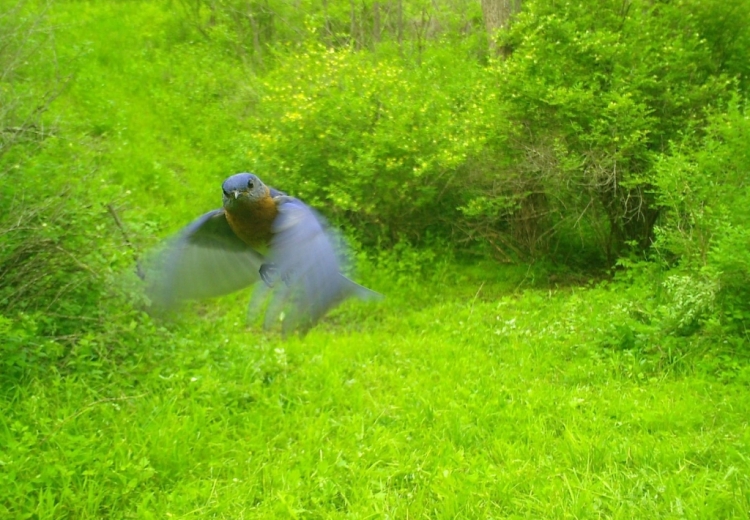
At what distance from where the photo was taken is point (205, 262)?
9.98 feet

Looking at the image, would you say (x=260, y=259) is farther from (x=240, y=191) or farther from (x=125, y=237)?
(x=125, y=237)

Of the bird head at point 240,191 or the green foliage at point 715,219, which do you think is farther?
the green foliage at point 715,219

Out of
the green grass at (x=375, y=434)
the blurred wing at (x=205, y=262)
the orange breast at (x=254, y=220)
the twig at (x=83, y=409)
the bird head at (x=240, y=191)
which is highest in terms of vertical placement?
the bird head at (x=240, y=191)

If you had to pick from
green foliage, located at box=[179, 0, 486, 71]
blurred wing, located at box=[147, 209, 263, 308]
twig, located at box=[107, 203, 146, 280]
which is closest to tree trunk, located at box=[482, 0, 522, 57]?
green foliage, located at box=[179, 0, 486, 71]

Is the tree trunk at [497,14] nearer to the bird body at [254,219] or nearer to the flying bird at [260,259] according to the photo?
the flying bird at [260,259]

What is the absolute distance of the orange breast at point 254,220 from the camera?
2.71m

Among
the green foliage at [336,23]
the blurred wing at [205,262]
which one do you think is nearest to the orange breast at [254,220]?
the blurred wing at [205,262]

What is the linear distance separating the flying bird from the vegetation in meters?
0.83

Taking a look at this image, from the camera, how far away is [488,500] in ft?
10.0

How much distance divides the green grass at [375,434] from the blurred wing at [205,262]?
2.92 feet

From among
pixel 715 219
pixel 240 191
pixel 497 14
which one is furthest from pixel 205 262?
pixel 497 14

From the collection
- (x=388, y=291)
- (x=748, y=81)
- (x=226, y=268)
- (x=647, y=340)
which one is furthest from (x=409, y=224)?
(x=226, y=268)

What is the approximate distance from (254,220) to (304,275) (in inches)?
16.6

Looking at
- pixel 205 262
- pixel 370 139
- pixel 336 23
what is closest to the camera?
pixel 205 262
